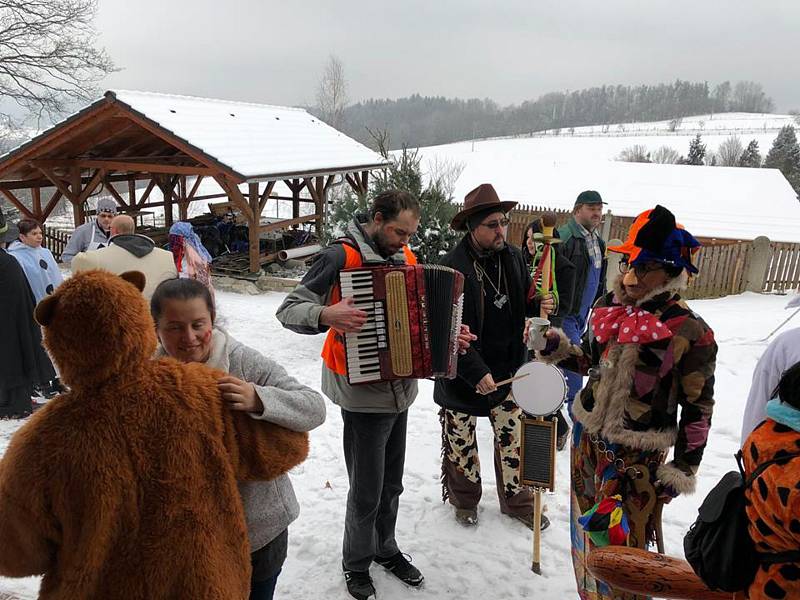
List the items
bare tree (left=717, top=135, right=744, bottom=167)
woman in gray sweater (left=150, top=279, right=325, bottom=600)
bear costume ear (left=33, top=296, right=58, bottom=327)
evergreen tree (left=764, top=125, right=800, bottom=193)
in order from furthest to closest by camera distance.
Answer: bare tree (left=717, top=135, right=744, bottom=167)
evergreen tree (left=764, top=125, right=800, bottom=193)
woman in gray sweater (left=150, top=279, right=325, bottom=600)
bear costume ear (left=33, top=296, right=58, bottom=327)

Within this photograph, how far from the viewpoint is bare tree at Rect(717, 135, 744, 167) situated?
55281 millimetres

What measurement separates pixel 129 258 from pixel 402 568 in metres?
3.07

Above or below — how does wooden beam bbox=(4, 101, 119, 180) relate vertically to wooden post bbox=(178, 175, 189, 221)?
above

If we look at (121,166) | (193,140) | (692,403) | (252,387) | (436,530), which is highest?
(193,140)

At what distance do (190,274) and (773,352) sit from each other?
17.0 ft

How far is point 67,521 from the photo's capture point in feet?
4.42

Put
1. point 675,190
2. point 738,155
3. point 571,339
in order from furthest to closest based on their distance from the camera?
point 738,155, point 675,190, point 571,339

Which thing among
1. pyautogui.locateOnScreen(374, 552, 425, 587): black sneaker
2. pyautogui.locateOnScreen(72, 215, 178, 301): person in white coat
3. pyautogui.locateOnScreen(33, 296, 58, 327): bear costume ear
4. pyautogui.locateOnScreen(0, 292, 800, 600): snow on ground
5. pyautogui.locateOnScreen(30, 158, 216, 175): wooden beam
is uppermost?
Answer: pyautogui.locateOnScreen(30, 158, 216, 175): wooden beam

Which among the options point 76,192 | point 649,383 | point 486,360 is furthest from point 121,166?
point 649,383

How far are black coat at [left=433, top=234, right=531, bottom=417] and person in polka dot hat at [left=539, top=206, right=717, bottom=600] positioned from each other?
933 millimetres

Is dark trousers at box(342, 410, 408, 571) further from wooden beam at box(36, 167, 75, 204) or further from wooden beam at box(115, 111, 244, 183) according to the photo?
wooden beam at box(36, 167, 75, 204)

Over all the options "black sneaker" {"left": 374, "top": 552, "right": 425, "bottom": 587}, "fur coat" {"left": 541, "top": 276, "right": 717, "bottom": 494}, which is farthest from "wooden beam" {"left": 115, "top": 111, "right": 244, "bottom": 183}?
"fur coat" {"left": 541, "top": 276, "right": 717, "bottom": 494}

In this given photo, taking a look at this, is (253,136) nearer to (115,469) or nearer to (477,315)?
(477,315)

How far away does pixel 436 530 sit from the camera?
12.3 ft
